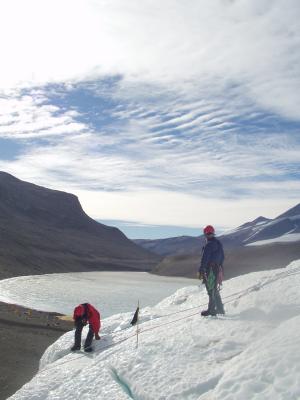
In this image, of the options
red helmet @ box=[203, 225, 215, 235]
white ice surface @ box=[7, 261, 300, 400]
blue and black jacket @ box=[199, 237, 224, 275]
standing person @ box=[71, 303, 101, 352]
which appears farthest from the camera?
standing person @ box=[71, 303, 101, 352]

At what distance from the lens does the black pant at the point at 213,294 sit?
41.0ft

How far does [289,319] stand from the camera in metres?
10.1

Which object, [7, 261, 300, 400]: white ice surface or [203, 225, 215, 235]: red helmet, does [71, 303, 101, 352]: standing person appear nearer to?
[7, 261, 300, 400]: white ice surface

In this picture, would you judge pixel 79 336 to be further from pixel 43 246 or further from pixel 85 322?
pixel 43 246

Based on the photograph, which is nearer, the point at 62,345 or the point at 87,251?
the point at 62,345

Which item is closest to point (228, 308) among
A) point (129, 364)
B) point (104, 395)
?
point (129, 364)

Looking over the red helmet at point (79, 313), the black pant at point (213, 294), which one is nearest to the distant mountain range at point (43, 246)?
the red helmet at point (79, 313)

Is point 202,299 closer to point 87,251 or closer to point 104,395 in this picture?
point 104,395

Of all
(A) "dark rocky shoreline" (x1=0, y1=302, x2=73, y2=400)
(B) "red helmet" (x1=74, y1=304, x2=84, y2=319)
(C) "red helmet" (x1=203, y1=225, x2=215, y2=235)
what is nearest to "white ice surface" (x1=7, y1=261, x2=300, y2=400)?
(B) "red helmet" (x1=74, y1=304, x2=84, y2=319)

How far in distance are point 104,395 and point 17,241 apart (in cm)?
12454

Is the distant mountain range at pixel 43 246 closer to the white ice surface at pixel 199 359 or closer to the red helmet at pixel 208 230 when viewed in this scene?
the white ice surface at pixel 199 359

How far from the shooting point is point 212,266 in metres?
12.9

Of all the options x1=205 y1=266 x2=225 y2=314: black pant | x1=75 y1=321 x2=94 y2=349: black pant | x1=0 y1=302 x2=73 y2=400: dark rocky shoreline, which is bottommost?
x1=0 y1=302 x2=73 y2=400: dark rocky shoreline

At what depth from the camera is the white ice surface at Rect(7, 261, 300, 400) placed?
7.93 meters
